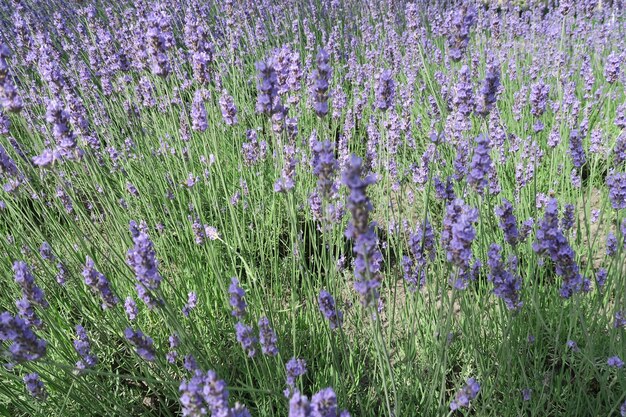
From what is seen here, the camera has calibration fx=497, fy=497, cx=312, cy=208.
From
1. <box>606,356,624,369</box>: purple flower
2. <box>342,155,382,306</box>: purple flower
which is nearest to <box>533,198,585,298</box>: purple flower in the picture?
<box>606,356,624,369</box>: purple flower

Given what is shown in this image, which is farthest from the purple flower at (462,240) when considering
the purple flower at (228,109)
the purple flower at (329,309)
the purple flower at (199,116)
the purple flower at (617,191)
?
the purple flower at (199,116)

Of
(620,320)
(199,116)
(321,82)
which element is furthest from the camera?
(199,116)

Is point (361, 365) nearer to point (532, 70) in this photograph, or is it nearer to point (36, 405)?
point (36, 405)

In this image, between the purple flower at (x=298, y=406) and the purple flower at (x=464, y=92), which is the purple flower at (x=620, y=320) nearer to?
the purple flower at (x=464, y=92)

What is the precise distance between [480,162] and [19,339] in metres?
1.38

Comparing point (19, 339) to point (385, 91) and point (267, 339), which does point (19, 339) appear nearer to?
point (267, 339)

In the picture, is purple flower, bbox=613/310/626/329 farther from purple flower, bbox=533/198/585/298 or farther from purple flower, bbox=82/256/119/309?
purple flower, bbox=82/256/119/309

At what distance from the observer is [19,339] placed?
1.25 m

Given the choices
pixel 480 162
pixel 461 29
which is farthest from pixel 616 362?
pixel 461 29

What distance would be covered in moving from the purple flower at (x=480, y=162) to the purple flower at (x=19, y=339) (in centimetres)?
131

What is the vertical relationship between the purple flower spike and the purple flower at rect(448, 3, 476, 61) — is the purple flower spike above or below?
below

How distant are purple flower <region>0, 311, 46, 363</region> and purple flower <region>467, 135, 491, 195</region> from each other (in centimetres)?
131

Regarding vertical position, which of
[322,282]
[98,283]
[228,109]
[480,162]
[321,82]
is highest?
[321,82]

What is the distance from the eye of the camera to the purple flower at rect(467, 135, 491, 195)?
152cm
